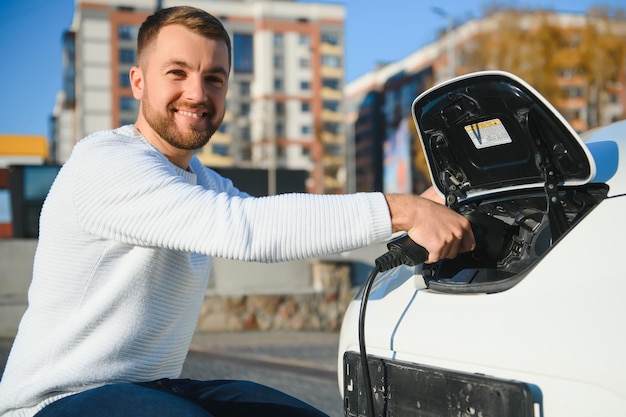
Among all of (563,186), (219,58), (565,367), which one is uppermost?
(219,58)

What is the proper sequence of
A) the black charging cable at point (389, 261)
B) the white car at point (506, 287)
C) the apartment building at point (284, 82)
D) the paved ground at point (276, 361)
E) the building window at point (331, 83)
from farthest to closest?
1. the building window at point (331, 83)
2. the apartment building at point (284, 82)
3. the paved ground at point (276, 361)
4. the black charging cable at point (389, 261)
5. the white car at point (506, 287)

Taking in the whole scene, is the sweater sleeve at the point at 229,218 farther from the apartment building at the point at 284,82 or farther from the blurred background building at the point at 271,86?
the apartment building at the point at 284,82

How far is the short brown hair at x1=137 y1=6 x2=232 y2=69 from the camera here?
7.57ft

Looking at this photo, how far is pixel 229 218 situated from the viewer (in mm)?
1952

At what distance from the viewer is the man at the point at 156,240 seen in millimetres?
1957

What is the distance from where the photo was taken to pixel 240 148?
90.9 metres

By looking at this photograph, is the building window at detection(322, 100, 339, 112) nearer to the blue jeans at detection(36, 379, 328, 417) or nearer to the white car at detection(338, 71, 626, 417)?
the white car at detection(338, 71, 626, 417)

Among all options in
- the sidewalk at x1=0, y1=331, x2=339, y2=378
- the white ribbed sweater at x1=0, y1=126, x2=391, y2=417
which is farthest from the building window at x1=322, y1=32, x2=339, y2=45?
the white ribbed sweater at x1=0, y1=126, x2=391, y2=417

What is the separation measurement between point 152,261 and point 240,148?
293ft

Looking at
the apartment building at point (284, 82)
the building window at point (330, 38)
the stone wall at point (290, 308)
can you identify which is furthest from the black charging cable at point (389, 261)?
the building window at point (330, 38)

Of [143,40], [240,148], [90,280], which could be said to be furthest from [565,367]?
[240,148]

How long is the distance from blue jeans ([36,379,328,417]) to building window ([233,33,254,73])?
9429cm

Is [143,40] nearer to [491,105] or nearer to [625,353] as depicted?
[491,105]

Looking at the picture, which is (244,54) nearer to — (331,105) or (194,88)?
(331,105)
